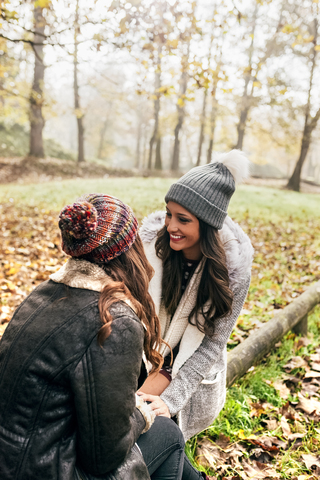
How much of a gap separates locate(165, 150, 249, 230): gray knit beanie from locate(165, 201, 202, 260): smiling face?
6cm

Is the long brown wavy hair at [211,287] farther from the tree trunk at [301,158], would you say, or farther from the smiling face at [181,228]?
the tree trunk at [301,158]

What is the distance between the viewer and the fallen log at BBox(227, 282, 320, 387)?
111 inches

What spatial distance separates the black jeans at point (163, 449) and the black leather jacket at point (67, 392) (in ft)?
1.28

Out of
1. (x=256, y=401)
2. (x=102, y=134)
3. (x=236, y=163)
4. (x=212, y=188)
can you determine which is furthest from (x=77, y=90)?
(x=256, y=401)

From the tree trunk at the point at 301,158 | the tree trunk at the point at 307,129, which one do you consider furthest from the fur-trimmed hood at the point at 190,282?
the tree trunk at the point at 301,158

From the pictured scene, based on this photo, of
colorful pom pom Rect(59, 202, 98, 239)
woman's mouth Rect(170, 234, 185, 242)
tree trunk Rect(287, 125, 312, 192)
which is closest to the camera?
colorful pom pom Rect(59, 202, 98, 239)

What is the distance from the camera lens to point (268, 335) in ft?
10.4

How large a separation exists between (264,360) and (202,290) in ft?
5.19

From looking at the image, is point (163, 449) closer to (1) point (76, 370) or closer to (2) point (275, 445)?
(1) point (76, 370)

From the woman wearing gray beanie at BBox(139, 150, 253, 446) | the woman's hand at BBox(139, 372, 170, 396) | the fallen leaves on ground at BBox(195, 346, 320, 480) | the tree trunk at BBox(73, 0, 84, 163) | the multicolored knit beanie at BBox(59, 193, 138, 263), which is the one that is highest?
the tree trunk at BBox(73, 0, 84, 163)

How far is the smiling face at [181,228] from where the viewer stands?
2.23 metres

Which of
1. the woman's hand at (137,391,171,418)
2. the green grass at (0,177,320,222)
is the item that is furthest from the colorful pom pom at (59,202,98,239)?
the green grass at (0,177,320,222)

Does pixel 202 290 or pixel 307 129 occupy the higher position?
pixel 307 129

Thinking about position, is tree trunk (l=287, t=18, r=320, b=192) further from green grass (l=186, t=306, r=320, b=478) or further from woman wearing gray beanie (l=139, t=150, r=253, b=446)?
woman wearing gray beanie (l=139, t=150, r=253, b=446)
